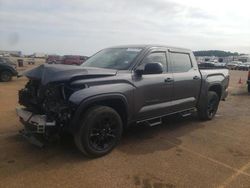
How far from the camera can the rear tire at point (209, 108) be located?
7.44 metres

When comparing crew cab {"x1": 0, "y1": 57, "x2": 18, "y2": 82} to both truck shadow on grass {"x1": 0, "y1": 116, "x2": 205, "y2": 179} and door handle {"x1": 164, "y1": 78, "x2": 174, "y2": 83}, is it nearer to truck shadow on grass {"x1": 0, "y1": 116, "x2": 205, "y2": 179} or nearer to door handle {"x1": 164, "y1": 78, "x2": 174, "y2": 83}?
truck shadow on grass {"x1": 0, "y1": 116, "x2": 205, "y2": 179}

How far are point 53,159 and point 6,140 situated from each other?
4.32 feet

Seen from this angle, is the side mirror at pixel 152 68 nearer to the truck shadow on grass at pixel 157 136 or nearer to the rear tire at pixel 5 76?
the truck shadow on grass at pixel 157 136

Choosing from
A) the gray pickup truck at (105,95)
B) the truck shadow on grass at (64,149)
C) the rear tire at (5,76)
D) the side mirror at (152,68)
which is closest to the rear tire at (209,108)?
the truck shadow on grass at (64,149)

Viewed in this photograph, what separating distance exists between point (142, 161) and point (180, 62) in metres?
2.71

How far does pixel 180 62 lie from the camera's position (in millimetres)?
6598

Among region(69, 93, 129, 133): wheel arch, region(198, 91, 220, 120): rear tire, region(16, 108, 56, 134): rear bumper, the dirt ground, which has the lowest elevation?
the dirt ground

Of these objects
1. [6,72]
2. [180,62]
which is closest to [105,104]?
[180,62]

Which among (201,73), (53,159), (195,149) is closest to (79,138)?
(53,159)

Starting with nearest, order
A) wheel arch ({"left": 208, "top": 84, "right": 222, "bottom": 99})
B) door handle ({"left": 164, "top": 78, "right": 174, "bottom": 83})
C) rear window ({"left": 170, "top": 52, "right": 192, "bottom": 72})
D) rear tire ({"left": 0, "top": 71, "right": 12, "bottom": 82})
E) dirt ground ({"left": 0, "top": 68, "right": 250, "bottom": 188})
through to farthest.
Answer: dirt ground ({"left": 0, "top": 68, "right": 250, "bottom": 188}), door handle ({"left": 164, "top": 78, "right": 174, "bottom": 83}), rear window ({"left": 170, "top": 52, "right": 192, "bottom": 72}), wheel arch ({"left": 208, "top": 84, "right": 222, "bottom": 99}), rear tire ({"left": 0, "top": 71, "right": 12, "bottom": 82})

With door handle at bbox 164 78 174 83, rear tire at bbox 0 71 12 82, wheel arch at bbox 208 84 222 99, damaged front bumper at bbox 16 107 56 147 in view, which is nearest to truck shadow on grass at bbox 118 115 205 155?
wheel arch at bbox 208 84 222 99

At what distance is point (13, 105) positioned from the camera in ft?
28.9

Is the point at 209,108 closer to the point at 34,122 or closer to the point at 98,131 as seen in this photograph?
the point at 98,131

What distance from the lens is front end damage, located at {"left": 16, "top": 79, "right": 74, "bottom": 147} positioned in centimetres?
442
